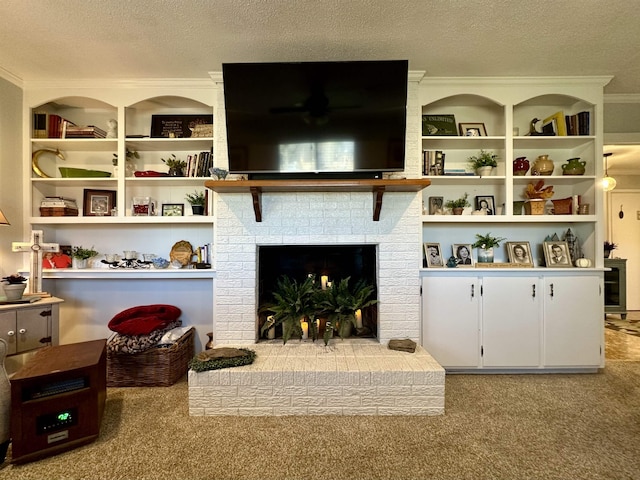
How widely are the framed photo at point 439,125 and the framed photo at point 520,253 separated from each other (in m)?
1.13

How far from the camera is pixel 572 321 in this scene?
249 cm

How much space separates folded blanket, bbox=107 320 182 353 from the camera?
7.43 feet

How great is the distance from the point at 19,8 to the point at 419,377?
10.6ft

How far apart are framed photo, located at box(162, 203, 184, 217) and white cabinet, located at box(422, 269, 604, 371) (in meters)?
2.23

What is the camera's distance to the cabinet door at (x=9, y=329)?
6.51 feet

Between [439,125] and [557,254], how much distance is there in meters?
1.52

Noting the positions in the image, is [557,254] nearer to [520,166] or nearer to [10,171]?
[520,166]

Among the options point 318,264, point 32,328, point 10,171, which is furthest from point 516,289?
point 10,171

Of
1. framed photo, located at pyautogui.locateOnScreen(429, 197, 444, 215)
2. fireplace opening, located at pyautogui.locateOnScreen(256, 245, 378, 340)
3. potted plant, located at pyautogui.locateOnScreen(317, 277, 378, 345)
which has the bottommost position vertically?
potted plant, located at pyautogui.locateOnScreen(317, 277, 378, 345)

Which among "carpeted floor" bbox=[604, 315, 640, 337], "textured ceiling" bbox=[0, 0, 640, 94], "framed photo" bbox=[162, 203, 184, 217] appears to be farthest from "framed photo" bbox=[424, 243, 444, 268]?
"carpeted floor" bbox=[604, 315, 640, 337]

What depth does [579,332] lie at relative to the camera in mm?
2486

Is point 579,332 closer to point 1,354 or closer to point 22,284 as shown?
point 1,354

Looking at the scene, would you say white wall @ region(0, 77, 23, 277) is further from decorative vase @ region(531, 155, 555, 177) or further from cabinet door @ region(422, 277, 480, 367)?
decorative vase @ region(531, 155, 555, 177)

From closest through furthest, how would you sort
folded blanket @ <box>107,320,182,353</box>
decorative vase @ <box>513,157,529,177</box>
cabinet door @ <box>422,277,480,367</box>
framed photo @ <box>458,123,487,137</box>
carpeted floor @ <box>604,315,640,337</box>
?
folded blanket @ <box>107,320,182,353</box>, cabinet door @ <box>422,277,480,367</box>, decorative vase @ <box>513,157,529,177</box>, framed photo @ <box>458,123,487,137</box>, carpeted floor @ <box>604,315,640,337</box>
